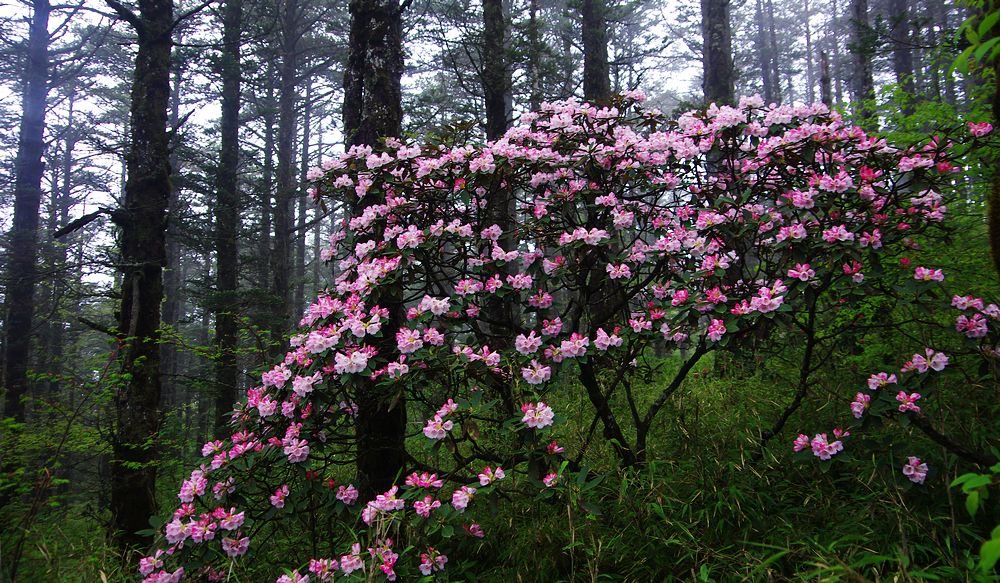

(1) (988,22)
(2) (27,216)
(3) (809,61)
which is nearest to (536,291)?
(1) (988,22)

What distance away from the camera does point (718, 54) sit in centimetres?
704

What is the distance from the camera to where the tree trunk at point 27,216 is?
8.88 meters

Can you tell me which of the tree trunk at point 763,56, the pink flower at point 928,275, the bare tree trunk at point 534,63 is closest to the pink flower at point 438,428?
the pink flower at point 928,275

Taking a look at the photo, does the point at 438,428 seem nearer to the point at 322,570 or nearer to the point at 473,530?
the point at 473,530

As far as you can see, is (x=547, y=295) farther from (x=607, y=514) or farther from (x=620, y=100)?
(x=620, y=100)

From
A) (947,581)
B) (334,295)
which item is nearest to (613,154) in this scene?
(334,295)

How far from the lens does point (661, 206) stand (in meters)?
3.22

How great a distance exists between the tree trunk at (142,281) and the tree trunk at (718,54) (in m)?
6.65

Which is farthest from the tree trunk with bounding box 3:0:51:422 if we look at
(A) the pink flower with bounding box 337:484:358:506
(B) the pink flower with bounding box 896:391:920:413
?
(B) the pink flower with bounding box 896:391:920:413

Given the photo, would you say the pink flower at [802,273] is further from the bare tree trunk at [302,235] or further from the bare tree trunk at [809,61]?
the bare tree trunk at [809,61]

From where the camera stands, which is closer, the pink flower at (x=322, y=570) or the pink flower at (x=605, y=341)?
the pink flower at (x=322, y=570)

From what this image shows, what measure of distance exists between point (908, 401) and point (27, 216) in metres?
14.3

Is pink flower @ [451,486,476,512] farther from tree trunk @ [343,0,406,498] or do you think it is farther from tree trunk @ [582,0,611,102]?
tree trunk @ [582,0,611,102]

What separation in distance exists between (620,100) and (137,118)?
4.59 m
